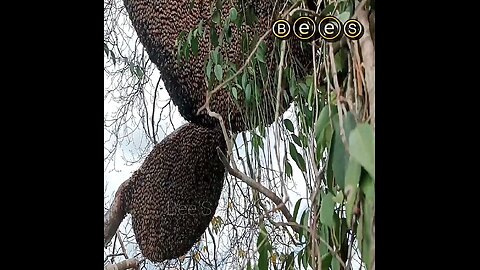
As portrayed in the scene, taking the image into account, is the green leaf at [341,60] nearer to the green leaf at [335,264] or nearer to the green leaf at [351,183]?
the green leaf at [351,183]

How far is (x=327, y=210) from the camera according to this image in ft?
4.24

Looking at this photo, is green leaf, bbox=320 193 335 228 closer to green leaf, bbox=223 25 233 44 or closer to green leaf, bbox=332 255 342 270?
green leaf, bbox=332 255 342 270

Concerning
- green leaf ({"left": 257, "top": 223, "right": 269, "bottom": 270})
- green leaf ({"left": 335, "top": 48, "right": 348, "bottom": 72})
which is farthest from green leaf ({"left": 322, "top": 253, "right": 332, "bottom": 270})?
green leaf ({"left": 335, "top": 48, "right": 348, "bottom": 72})

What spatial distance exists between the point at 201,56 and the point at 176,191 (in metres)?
0.25

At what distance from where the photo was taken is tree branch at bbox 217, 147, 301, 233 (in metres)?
1.33

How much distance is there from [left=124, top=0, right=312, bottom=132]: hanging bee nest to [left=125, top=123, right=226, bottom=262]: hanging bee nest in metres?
0.05

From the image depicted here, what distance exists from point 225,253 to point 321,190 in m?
0.22

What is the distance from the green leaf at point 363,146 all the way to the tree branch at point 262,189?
172mm

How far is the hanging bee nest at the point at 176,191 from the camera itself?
1359 millimetres

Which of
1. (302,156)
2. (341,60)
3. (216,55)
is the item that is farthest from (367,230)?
(216,55)

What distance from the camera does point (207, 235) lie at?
1.36 meters

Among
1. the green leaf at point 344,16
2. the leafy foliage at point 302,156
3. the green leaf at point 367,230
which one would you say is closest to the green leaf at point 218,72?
the leafy foliage at point 302,156
